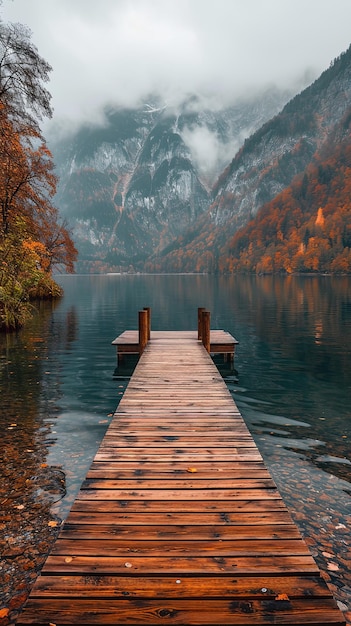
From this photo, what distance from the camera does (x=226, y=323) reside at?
109 ft

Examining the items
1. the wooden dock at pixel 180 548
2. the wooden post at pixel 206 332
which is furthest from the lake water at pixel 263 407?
the wooden post at pixel 206 332

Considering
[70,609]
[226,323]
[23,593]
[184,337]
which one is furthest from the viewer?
[226,323]

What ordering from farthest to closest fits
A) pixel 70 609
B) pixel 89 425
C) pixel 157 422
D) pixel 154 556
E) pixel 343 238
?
1. pixel 343 238
2. pixel 89 425
3. pixel 157 422
4. pixel 154 556
5. pixel 70 609

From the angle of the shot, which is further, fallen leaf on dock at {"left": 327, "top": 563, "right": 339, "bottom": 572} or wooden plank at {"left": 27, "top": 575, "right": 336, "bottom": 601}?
fallen leaf on dock at {"left": 327, "top": 563, "right": 339, "bottom": 572}

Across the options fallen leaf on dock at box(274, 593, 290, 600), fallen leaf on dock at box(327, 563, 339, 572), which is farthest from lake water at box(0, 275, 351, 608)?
fallen leaf on dock at box(274, 593, 290, 600)

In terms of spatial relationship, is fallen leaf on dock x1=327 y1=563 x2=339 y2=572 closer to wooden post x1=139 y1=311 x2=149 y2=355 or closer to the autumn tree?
wooden post x1=139 y1=311 x2=149 y2=355

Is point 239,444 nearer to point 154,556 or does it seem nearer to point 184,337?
point 154,556

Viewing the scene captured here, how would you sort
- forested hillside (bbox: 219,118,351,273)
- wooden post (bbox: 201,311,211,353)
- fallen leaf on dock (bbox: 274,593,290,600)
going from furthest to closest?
forested hillside (bbox: 219,118,351,273) < wooden post (bbox: 201,311,211,353) < fallen leaf on dock (bbox: 274,593,290,600)

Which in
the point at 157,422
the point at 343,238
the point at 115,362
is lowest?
the point at 115,362

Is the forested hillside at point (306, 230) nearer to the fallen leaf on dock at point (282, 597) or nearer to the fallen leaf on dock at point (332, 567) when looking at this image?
the fallen leaf on dock at point (332, 567)

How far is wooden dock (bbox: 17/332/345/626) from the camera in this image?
3039mm

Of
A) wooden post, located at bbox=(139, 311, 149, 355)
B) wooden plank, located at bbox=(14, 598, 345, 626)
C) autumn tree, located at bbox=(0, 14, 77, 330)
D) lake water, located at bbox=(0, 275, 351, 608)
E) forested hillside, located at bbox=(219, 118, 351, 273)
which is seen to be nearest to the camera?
wooden plank, located at bbox=(14, 598, 345, 626)

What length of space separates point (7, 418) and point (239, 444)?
7391 mm

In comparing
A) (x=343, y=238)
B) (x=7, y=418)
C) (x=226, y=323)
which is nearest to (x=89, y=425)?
(x=7, y=418)
